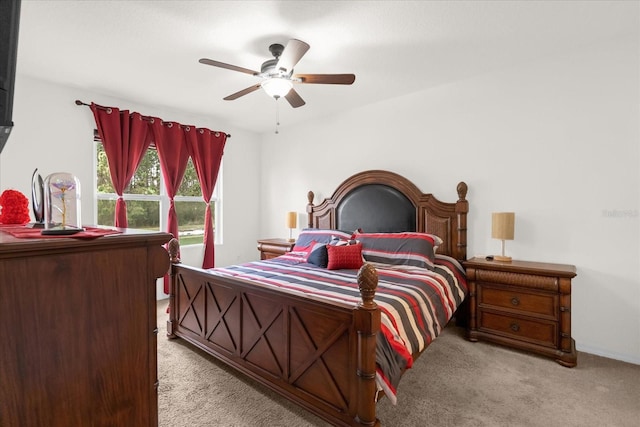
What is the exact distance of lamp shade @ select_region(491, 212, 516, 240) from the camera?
287cm

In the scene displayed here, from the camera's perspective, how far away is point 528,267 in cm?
261

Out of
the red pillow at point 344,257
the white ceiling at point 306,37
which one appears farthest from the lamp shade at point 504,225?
the white ceiling at point 306,37

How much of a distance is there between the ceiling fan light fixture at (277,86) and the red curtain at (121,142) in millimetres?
2212

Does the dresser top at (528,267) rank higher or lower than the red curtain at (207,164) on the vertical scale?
lower

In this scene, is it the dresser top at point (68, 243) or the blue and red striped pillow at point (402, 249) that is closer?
the dresser top at point (68, 243)

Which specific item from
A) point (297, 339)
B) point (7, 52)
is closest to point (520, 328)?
point (297, 339)

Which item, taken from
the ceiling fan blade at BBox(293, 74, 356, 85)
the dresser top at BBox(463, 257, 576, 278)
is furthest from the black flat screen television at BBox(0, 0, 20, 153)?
the dresser top at BBox(463, 257, 576, 278)

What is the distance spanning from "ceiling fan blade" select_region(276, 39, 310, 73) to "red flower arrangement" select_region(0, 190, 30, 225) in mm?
1691

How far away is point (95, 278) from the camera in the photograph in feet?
2.85

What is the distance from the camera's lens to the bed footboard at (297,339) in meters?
1.58

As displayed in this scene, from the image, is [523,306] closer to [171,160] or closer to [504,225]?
[504,225]

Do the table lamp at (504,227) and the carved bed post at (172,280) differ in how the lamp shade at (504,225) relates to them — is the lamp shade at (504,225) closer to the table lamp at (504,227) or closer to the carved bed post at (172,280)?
the table lamp at (504,227)

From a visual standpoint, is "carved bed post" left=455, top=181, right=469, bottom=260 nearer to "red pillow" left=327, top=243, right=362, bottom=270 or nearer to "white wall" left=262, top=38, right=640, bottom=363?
"white wall" left=262, top=38, right=640, bottom=363

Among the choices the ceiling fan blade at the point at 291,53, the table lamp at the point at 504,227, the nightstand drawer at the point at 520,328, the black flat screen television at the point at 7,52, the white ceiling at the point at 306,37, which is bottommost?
the nightstand drawer at the point at 520,328
